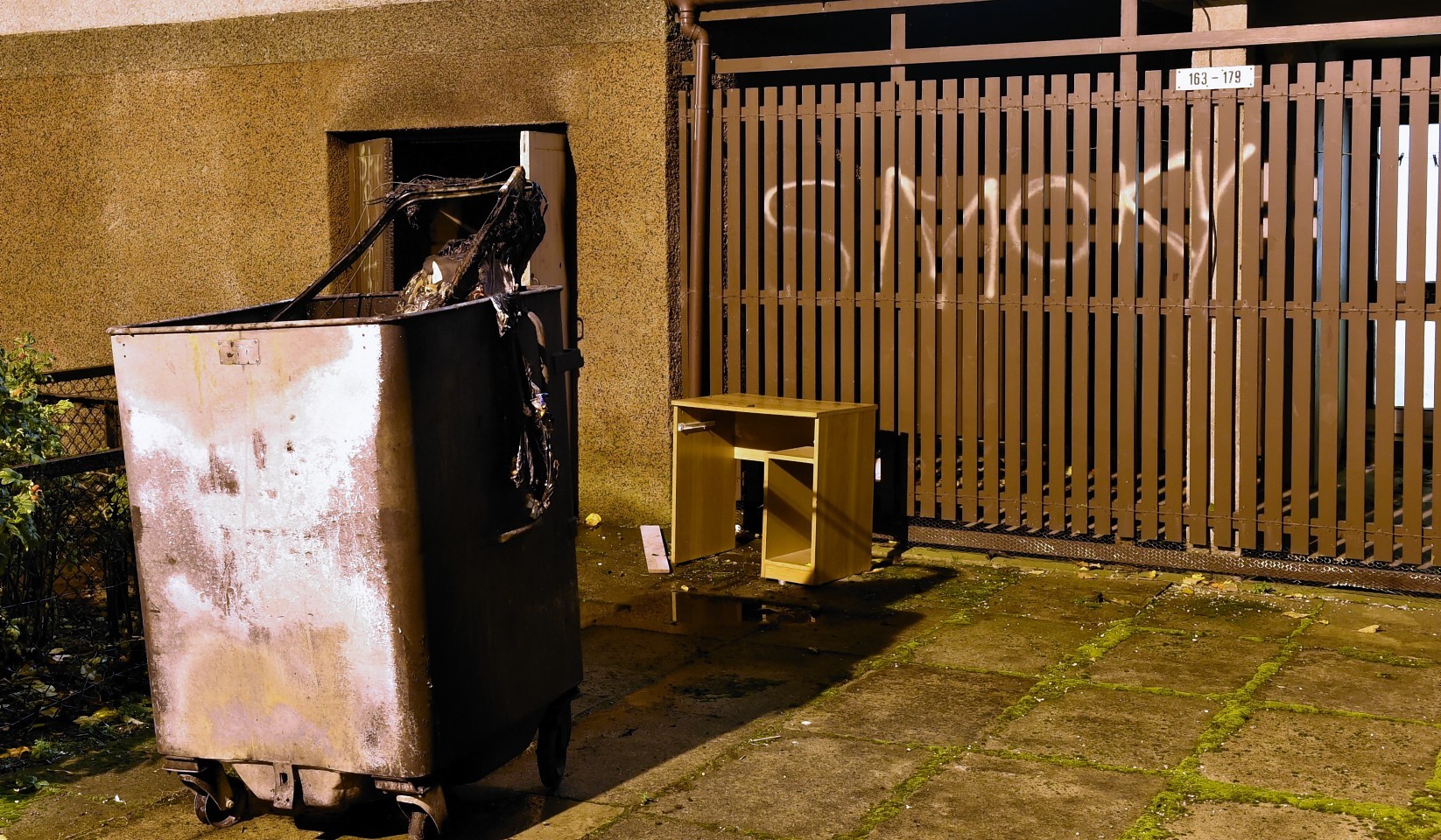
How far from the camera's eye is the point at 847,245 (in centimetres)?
828

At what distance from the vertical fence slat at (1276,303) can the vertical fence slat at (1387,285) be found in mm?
418

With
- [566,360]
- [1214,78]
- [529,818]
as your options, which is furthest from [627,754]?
[1214,78]

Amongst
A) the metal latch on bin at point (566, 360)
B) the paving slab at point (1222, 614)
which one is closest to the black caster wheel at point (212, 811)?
the metal latch on bin at point (566, 360)

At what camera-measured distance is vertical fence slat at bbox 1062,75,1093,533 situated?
757cm

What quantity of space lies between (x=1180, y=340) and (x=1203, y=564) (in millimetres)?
1128

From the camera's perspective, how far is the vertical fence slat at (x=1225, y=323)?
729 cm

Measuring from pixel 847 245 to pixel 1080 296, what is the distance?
4.33 ft

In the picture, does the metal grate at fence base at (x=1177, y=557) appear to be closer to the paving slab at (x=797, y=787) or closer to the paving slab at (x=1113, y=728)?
the paving slab at (x=1113, y=728)

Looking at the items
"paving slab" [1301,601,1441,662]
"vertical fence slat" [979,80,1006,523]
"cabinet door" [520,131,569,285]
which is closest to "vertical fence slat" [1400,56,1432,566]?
"paving slab" [1301,601,1441,662]

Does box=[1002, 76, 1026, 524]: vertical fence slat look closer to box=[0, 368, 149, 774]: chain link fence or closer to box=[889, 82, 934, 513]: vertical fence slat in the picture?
box=[889, 82, 934, 513]: vertical fence slat

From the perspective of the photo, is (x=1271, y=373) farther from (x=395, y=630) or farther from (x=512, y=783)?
(x=395, y=630)

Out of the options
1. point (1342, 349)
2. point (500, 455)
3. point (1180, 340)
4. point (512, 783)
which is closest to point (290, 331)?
point (500, 455)

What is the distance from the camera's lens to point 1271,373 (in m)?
7.31

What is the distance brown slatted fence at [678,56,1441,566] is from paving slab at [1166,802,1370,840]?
2.75 m
